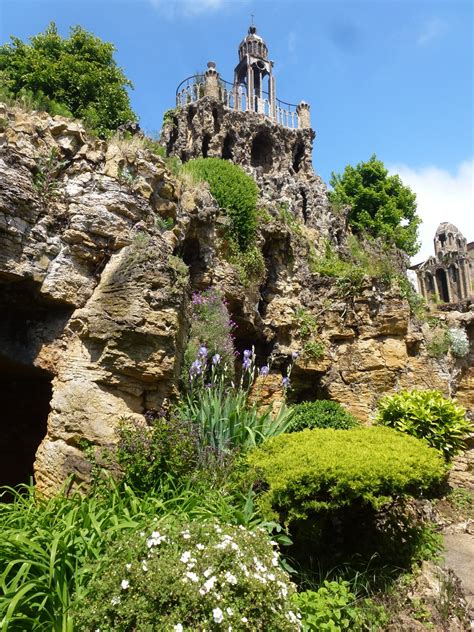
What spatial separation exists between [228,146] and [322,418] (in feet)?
63.7

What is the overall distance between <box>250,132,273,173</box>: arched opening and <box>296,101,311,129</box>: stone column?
10.7 feet

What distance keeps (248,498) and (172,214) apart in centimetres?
482

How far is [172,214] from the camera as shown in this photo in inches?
298

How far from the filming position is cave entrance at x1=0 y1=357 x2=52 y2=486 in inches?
309

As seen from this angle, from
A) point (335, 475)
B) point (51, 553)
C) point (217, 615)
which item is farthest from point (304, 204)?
point (217, 615)

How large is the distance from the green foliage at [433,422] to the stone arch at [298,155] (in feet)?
67.3

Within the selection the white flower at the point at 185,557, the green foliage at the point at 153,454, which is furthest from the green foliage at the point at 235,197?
the white flower at the point at 185,557

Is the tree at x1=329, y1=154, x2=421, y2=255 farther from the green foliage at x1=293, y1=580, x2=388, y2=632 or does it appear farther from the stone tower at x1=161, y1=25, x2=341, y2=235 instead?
the green foliage at x1=293, y1=580, x2=388, y2=632

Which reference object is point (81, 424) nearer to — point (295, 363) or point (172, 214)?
point (172, 214)

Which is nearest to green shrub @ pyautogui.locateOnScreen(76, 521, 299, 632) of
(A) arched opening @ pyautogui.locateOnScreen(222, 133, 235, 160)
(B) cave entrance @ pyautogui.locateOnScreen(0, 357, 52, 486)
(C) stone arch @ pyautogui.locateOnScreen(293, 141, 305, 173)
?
(B) cave entrance @ pyautogui.locateOnScreen(0, 357, 52, 486)

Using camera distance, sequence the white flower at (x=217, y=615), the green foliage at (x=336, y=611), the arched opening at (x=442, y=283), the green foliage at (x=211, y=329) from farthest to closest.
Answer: the arched opening at (x=442, y=283) < the green foliage at (x=211, y=329) < the green foliage at (x=336, y=611) < the white flower at (x=217, y=615)

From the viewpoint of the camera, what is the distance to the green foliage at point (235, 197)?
9828 millimetres

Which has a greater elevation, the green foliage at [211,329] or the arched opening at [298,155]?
the arched opening at [298,155]

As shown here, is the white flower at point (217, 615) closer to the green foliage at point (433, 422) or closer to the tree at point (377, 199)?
the green foliage at point (433, 422)
